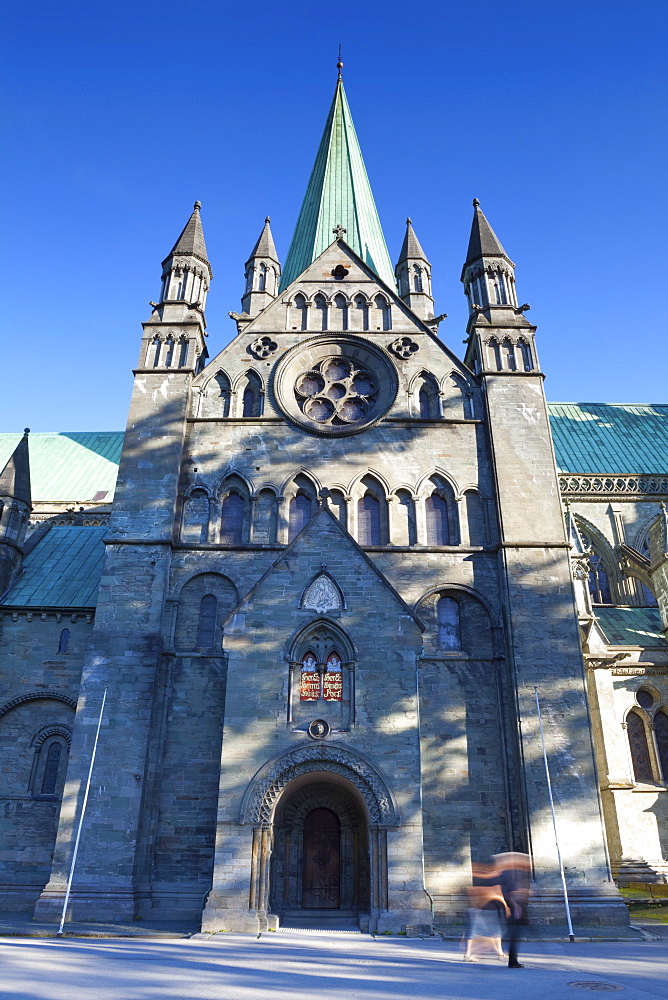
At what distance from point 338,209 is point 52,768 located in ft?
96.7

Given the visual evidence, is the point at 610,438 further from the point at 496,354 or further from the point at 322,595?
the point at 322,595

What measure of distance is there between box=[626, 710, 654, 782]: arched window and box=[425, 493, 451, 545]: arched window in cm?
935

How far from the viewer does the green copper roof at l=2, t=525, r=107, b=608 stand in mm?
22891

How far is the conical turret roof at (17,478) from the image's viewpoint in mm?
24859

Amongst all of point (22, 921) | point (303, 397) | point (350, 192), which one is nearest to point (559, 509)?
point (303, 397)

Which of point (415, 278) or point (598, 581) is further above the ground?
point (415, 278)

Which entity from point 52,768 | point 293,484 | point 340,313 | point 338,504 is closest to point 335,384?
point 340,313

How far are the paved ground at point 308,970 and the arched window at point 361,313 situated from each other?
18493mm

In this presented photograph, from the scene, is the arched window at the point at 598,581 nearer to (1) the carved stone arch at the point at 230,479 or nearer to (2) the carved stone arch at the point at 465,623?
(2) the carved stone arch at the point at 465,623

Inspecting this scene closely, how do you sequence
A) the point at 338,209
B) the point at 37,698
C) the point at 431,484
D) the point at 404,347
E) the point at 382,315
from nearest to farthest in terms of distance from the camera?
the point at 37,698
the point at 431,484
the point at 404,347
the point at 382,315
the point at 338,209

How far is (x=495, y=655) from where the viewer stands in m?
19.5

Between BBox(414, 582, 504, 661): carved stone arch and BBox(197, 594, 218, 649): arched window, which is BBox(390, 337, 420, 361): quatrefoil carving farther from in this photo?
BBox(197, 594, 218, 649): arched window

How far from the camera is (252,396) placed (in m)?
23.6

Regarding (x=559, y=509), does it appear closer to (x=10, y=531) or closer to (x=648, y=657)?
(x=648, y=657)
